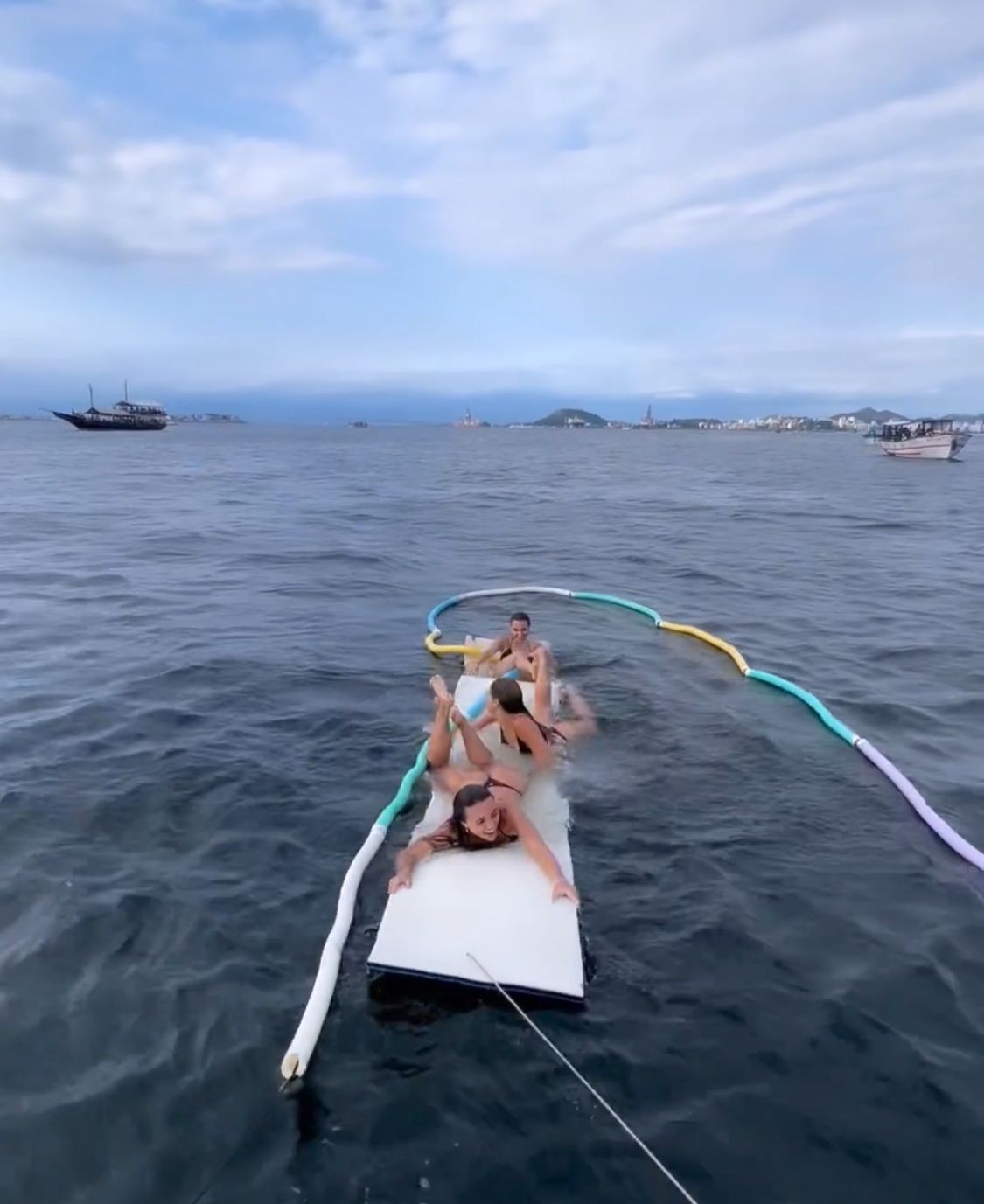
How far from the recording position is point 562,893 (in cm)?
693

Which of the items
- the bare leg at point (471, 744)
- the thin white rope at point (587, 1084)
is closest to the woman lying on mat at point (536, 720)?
the bare leg at point (471, 744)

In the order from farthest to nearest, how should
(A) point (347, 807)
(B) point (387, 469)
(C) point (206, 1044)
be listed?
(B) point (387, 469) < (A) point (347, 807) < (C) point (206, 1044)

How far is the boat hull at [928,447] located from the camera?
81.8 m

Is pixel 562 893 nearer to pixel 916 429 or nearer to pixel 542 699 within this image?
pixel 542 699

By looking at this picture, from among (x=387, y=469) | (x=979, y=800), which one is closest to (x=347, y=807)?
(x=979, y=800)

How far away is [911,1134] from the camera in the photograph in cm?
550

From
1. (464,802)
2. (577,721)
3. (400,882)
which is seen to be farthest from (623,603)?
(400,882)

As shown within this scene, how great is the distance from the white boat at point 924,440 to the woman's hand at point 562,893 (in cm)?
8700

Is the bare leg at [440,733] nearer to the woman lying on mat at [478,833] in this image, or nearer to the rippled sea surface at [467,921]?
the rippled sea surface at [467,921]

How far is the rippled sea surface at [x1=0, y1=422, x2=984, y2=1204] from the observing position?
5328 millimetres

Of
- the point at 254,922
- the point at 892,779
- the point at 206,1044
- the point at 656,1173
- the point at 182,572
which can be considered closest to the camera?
the point at 656,1173

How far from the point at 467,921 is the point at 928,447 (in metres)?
92.7

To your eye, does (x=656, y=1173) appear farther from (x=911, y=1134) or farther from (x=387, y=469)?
(x=387, y=469)

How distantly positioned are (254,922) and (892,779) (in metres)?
7.80
